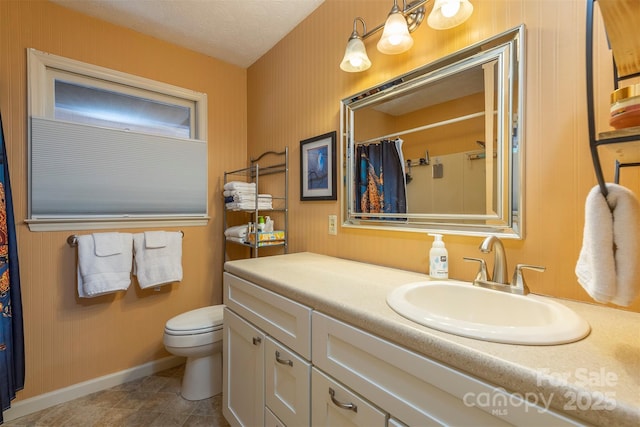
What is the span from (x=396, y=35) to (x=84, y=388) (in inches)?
106

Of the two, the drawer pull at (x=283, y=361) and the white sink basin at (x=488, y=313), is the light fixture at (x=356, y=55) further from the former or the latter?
the drawer pull at (x=283, y=361)

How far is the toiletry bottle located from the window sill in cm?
181

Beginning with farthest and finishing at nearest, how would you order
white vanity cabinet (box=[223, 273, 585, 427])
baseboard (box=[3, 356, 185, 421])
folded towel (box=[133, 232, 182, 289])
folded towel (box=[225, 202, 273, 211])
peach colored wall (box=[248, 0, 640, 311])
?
folded towel (box=[225, 202, 273, 211]) → folded towel (box=[133, 232, 182, 289]) → baseboard (box=[3, 356, 185, 421]) → peach colored wall (box=[248, 0, 640, 311]) → white vanity cabinet (box=[223, 273, 585, 427])

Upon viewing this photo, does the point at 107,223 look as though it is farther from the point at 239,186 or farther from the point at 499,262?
the point at 499,262

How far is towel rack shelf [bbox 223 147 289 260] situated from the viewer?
2045 mm

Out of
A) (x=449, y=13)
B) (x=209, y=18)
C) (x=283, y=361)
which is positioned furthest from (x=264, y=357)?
(x=209, y=18)

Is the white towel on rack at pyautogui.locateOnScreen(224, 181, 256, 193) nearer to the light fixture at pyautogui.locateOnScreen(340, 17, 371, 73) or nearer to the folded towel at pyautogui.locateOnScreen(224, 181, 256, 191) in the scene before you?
the folded towel at pyautogui.locateOnScreen(224, 181, 256, 191)

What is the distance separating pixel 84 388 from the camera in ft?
5.98

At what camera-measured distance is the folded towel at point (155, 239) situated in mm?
1962

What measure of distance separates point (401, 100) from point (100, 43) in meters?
2.01

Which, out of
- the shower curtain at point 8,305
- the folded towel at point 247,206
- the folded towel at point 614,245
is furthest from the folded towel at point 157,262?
the folded towel at point 614,245

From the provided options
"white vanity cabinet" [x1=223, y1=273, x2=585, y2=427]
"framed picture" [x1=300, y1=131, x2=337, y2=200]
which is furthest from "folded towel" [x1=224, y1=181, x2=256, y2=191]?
"white vanity cabinet" [x1=223, y1=273, x2=585, y2=427]

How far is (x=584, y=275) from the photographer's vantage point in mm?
565

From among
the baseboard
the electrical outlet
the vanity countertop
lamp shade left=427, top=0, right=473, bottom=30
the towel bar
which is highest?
lamp shade left=427, top=0, right=473, bottom=30
